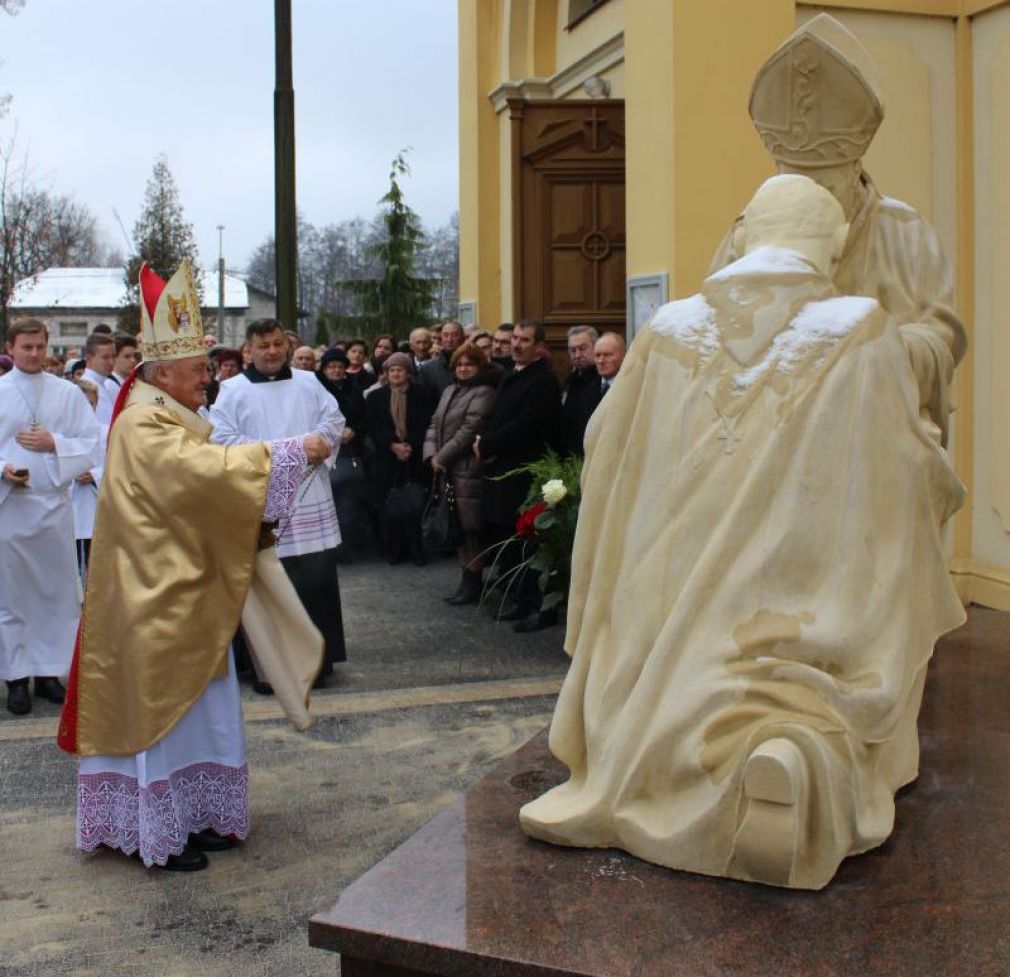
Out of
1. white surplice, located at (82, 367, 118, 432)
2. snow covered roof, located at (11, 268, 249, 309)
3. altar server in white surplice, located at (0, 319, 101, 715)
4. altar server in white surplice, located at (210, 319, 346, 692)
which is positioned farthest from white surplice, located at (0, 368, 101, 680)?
snow covered roof, located at (11, 268, 249, 309)

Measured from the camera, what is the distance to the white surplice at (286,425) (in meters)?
7.07

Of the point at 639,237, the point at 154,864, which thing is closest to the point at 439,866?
the point at 154,864

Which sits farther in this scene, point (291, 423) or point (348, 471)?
point (348, 471)

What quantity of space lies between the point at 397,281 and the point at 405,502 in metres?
16.5

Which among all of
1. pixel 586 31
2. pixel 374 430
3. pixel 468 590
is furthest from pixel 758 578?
pixel 586 31

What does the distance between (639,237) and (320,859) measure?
4.91 m

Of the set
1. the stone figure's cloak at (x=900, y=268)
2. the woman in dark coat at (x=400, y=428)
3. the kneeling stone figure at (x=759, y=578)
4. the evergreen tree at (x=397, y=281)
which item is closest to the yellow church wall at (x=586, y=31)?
the woman in dark coat at (x=400, y=428)

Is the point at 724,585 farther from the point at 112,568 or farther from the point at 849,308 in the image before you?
the point at 112,568

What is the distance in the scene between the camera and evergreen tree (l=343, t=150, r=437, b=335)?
26516 mm

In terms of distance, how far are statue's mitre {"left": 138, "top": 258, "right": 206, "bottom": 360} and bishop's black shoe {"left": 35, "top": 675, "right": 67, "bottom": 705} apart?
2.85 m

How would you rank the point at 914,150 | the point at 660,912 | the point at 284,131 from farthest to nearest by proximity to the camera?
the point at 284,131
the point at 914,150
the point at 660,912

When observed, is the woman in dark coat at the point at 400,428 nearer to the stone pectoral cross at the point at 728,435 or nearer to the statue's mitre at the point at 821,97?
the statue's mitre at the point at 821,97

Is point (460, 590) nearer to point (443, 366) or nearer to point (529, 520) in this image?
point (529, 520)

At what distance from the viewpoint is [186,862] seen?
4.75 m
